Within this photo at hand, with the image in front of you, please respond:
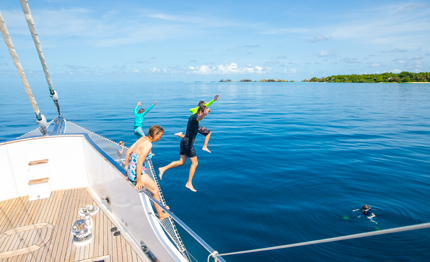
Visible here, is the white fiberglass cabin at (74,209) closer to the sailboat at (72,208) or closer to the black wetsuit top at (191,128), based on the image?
the sailboat at (72,208)

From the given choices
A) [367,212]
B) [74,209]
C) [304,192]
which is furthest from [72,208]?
[367,212]

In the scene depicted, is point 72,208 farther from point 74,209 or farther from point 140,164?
point 140,164

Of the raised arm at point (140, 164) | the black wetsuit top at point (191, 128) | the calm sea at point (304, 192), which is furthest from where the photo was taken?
the black wetsuit top at point (191, 128)

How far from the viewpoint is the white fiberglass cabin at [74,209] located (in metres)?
4.07

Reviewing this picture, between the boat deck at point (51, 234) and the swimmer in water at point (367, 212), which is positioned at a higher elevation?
the boat deck at point (51, 234)

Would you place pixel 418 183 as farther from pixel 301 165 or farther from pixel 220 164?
pixel 220 164

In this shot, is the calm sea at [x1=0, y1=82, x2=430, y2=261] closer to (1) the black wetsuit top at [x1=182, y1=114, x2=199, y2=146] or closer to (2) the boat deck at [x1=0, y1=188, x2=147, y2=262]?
(2) the boat deck at [x1=0, y1=188, x2=147, y2=262]

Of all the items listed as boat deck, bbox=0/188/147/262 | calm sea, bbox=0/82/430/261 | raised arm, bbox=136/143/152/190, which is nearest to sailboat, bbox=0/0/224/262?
boat deck, bbox=0/188/147/262

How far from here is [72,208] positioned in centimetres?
569

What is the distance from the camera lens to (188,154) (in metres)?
6.35

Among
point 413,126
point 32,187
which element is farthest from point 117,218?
point 413,126

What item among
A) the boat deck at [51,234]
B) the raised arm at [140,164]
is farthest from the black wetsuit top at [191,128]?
the boat deck at [51,234]

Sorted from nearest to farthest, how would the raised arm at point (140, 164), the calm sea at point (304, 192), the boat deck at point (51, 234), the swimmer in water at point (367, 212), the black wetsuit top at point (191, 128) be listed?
the raised arm at point (140, 164) → the boat deck at point (51, 234) → the calm sea at point (304, 192) → the black wetsuit top at point (191, 128) → the swimmer in water at point (367, 212)

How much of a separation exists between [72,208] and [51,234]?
102cm
